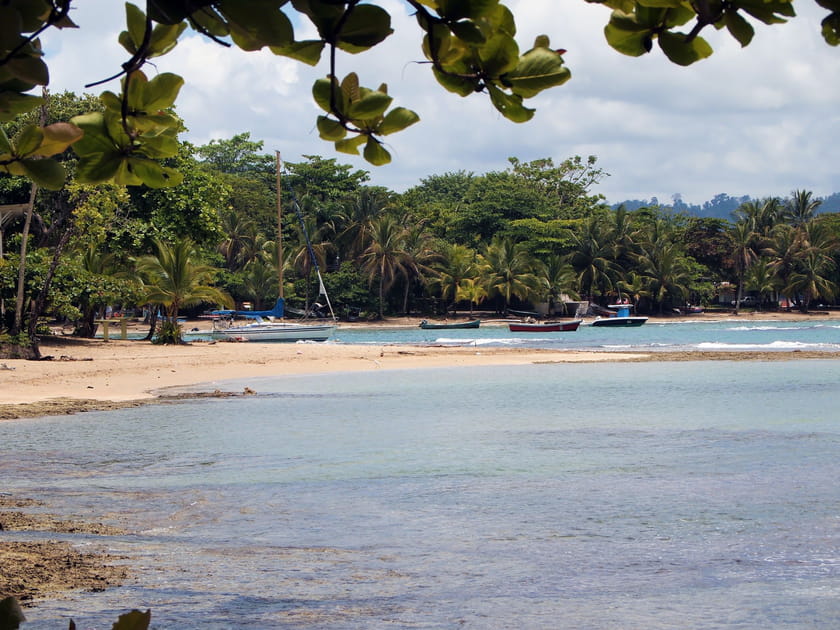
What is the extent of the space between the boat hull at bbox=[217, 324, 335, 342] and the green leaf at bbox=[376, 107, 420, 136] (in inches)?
1154

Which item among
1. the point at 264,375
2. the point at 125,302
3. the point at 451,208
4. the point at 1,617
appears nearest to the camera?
the point at 1,617

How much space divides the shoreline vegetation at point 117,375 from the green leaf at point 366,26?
3.71 meters

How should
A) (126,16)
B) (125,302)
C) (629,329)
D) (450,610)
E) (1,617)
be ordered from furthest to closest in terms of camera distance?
1. (629,329)
2. (125,302)
3. (450,610)
4. (126,16)
5. (1,617)

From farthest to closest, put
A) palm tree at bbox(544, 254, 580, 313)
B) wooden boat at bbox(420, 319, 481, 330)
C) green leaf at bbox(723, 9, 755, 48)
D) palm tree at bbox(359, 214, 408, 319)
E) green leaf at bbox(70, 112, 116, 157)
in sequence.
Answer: palm tree at bbox(544, 254, 580, 313), palm tree at bbox(359, 214, 408, 319), wooden boat at bbox(420, 319, 481, 330), green leaf at bbox(70, 112, 116, 157), green leaf at bbox(723, 9, 755, 48)

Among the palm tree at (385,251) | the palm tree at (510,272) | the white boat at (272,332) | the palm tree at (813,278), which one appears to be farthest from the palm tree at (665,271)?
the white boat at (272,332)

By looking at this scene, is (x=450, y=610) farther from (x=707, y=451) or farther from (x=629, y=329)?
(x=629, y=329)

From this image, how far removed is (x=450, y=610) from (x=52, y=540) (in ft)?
8.10

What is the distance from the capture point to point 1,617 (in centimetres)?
138

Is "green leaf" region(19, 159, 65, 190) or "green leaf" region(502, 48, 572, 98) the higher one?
"green leaf" region(502, 48, 572, 98)

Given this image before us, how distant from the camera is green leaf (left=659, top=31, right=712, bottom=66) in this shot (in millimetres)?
1644

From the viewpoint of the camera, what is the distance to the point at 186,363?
70.3 ft

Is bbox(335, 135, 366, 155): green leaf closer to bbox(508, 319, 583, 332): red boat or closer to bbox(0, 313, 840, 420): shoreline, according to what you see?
bbox(0, 313, 840, 420): shoreline

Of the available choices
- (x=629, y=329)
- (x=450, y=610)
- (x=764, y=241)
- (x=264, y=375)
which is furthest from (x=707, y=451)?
(x=764, y=241)

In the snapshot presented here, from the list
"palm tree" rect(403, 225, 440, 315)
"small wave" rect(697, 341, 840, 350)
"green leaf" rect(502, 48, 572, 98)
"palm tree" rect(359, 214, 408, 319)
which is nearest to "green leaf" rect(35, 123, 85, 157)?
"green leaf" rect(502, 48, 572, 98)
